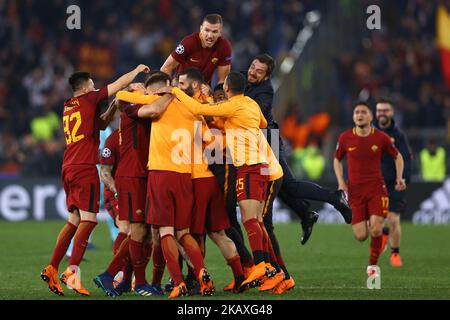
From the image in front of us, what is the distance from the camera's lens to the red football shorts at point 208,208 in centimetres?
1072

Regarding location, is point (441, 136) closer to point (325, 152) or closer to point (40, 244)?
point (325, 152)

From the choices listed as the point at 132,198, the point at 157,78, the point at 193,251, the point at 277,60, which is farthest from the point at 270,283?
the point at 277,60

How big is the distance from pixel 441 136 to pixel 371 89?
2.44m

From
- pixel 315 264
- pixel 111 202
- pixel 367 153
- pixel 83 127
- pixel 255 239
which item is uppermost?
pixel 83 127

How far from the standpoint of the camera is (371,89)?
26.3m

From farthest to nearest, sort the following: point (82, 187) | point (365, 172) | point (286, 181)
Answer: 1. point (365, 172)
2. point (286, 181)
3. point (82, 187)

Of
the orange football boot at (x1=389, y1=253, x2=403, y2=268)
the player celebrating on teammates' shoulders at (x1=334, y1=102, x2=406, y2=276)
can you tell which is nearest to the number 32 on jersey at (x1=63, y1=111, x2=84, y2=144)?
the player celebrating on teammates' shoulders at (x1=334, y1=102, x2=406, y2=276)

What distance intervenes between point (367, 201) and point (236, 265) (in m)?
2.82

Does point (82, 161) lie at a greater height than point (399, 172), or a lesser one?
greater

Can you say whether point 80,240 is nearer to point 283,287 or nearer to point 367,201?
point 283,287

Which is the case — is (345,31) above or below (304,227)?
above

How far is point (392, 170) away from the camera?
1509 centimetres

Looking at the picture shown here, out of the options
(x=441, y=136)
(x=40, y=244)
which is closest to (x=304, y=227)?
(x=40, y=244)

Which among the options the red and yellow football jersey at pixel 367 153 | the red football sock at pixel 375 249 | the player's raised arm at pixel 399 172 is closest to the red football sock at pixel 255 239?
the red football sock at pixel 375 249
